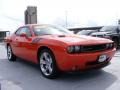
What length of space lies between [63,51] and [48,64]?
0.76m

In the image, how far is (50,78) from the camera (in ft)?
16.7

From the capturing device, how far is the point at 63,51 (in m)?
4.59

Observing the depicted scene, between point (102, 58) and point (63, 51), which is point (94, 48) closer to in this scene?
point (102, 58)

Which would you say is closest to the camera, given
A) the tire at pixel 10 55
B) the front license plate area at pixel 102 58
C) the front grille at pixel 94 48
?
the front grille at pixel 94 48

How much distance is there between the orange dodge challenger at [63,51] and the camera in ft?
15.1

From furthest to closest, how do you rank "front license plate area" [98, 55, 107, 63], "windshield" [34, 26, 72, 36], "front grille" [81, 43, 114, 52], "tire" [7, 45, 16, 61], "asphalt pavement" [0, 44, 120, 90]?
"tire" [7, 45, 16, 61], "windshield" [34, 26, 72, 36], "front license plate area" [98, 55, 107, 63], "front grille" [81, 43, 114, 52], "asphalt pavement" [0, 44, 120, 90]

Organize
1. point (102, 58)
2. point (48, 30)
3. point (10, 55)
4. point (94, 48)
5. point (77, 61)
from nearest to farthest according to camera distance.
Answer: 1. point (77, 61)
2. point (94, 48)
3. point (102, 58)
4. point (48, 30)
5. point (10, 55)

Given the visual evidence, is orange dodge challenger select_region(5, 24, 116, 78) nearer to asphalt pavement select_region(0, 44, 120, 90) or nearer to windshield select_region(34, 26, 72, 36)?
windshield select_region(34, 26, 72, 36)

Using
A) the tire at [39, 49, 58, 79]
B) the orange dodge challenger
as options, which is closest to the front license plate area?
the orange dodge challenger

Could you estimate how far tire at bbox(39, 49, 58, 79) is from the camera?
495 cm

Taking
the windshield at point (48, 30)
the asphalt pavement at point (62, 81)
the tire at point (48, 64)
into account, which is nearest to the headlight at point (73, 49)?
the tire at point (48, 64)

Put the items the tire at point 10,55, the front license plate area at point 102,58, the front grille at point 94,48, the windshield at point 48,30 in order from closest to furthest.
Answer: the front grille at point 94,48
the front license plate area at point 102,58
the windshield at point 48,30
the tire at point 10,55

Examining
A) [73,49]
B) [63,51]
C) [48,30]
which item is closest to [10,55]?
[48,30]

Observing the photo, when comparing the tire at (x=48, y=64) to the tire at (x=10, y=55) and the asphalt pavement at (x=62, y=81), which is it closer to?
the asphalt pavement at (x=62, y=81)
